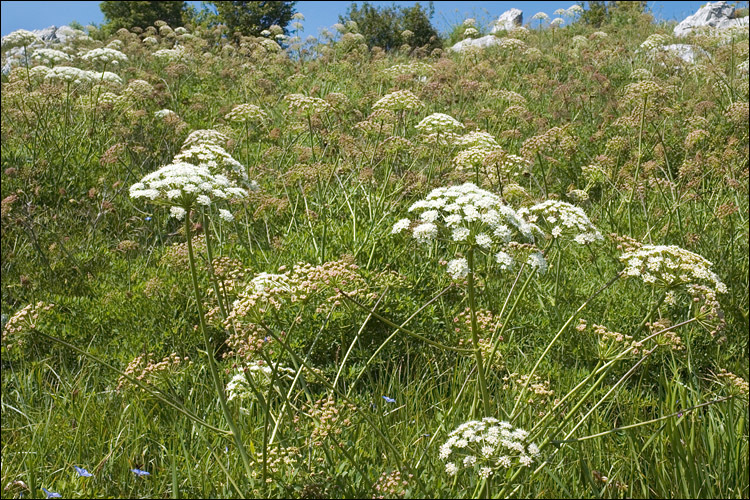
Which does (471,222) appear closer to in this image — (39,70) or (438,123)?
(438,123)

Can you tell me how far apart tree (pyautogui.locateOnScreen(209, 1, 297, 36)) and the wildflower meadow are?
2401 cm

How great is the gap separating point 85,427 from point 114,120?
249 inches

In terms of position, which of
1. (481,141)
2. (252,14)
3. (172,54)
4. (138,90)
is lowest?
(481,141)

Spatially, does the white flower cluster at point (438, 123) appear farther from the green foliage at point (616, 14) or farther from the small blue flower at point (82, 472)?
the green foliage at point (616, 14)

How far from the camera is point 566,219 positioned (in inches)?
107

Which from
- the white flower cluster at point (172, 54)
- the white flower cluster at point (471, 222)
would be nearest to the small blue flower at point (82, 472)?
the white flower cluster at point (471, 222)

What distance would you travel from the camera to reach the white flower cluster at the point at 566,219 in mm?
2717

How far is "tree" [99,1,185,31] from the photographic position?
37.0 m

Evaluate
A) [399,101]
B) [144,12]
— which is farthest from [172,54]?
[144,12]

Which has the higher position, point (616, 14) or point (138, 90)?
point (616, 14)

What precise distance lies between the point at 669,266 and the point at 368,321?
2126mm

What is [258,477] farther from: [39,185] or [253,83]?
[253,83]

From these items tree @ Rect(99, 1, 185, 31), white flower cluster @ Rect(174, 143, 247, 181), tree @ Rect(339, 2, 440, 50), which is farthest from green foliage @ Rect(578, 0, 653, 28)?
tree @ Rect(99, 1, 185, 31)

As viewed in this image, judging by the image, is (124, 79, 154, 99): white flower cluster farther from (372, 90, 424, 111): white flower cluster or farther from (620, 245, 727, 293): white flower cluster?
(620, 245, 727, 293): white flower cluster
